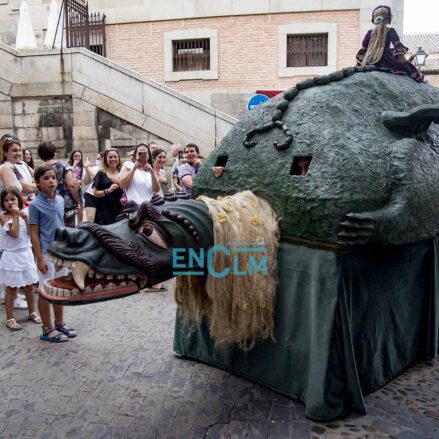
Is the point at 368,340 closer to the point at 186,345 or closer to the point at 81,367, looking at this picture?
the point at 186,345

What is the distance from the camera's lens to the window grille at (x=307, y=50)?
14523mm

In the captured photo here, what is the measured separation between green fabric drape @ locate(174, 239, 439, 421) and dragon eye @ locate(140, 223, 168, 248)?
91cm

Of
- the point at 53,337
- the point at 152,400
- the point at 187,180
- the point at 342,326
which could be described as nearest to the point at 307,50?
the point at 187,180

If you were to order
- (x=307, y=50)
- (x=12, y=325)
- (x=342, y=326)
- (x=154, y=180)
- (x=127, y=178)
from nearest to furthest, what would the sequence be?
(x=342, y=326) < (x=12, y=325) < (x=127, y=178) < (x=154, y=180) < (x=307, y=50)

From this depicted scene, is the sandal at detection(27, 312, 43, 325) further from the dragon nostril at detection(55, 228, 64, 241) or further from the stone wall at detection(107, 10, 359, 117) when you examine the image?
the stone wall at detection(107, 10, 359, 117)

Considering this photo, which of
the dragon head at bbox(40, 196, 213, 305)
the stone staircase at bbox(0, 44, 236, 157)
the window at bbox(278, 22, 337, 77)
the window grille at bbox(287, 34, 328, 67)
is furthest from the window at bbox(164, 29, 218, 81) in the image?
the dragon head at bbox(40, 196, 213, 305)

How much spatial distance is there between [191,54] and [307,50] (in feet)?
12.0

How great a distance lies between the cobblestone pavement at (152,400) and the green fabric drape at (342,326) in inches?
5.2

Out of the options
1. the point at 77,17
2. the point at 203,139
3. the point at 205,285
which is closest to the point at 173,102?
the point at 203,139

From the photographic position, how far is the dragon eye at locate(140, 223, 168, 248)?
2.77m

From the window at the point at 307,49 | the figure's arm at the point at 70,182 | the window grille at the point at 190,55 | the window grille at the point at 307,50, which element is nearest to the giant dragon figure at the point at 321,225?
the figure's arm at the point at 70,182

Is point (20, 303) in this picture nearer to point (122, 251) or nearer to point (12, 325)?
point (12, 325)

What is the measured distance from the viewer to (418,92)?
12.7 ft

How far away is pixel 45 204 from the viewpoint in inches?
180
